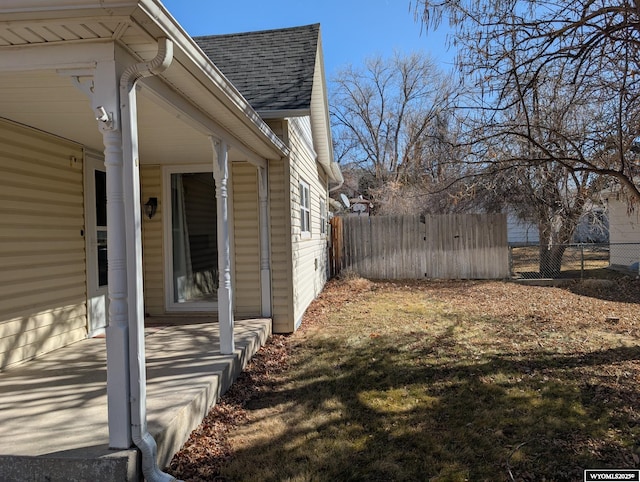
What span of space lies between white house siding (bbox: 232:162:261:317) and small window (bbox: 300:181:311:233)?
146cm

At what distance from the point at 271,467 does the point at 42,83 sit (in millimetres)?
2984

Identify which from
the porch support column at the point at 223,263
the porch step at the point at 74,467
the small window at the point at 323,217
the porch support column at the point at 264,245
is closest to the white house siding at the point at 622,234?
the small window at the point at 323,217

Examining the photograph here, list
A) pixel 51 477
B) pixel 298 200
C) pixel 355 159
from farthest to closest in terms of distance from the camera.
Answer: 1. pixel 355 159
2. pixel 298 200
3. pixel 51 477

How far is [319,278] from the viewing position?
10109 mm

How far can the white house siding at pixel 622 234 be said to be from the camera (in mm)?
12250

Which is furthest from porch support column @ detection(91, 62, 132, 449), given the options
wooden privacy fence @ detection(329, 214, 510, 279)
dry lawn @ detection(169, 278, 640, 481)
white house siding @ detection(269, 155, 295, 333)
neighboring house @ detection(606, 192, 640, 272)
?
neighboring house @ detection(606, 192, 640, 272)

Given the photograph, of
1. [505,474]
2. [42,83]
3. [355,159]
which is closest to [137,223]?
[42,83]

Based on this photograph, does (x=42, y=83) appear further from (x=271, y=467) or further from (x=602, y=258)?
(x=602, y=258)

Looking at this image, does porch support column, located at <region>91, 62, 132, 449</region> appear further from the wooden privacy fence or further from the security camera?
the wooden privacy fence

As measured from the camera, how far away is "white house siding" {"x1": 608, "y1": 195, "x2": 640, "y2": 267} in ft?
40.2

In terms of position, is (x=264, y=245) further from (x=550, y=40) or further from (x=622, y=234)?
(x=622, y=234)

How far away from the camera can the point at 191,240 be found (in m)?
7.20

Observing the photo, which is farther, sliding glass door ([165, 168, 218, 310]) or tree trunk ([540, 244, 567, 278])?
tree trunk ([540, 244, 567, 278])

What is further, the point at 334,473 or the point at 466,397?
the point at 466,397
